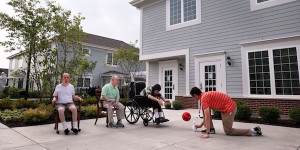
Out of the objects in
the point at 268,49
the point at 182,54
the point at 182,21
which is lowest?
the point at 268,49

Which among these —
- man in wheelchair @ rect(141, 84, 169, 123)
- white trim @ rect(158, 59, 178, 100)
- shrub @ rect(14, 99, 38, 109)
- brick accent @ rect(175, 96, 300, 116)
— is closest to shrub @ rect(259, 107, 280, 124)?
brick accent @ rect(175, 96, 300, 116)

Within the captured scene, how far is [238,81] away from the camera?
7.44 metres

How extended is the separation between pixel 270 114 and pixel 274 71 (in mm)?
2061

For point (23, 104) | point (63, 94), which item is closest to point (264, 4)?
point (63, 94)

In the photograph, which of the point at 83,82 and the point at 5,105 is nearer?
the point at 5,105

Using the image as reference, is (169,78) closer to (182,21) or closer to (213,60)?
(213,60)

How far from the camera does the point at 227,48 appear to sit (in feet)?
25.9

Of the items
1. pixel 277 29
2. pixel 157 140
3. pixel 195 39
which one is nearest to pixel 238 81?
pixel 277 29

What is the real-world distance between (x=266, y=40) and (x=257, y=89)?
72.1 inches

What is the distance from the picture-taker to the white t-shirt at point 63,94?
4.25 metres

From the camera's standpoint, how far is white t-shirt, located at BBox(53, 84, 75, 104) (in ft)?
13.9

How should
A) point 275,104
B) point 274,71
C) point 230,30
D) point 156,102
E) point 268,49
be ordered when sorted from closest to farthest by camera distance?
point 156,102
point 275,104
point 274,71
point 268,49
point 230,30

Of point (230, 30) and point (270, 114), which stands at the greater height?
point (230, 30)

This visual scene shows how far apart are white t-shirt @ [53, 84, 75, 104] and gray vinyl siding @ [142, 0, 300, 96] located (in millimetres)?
6011
